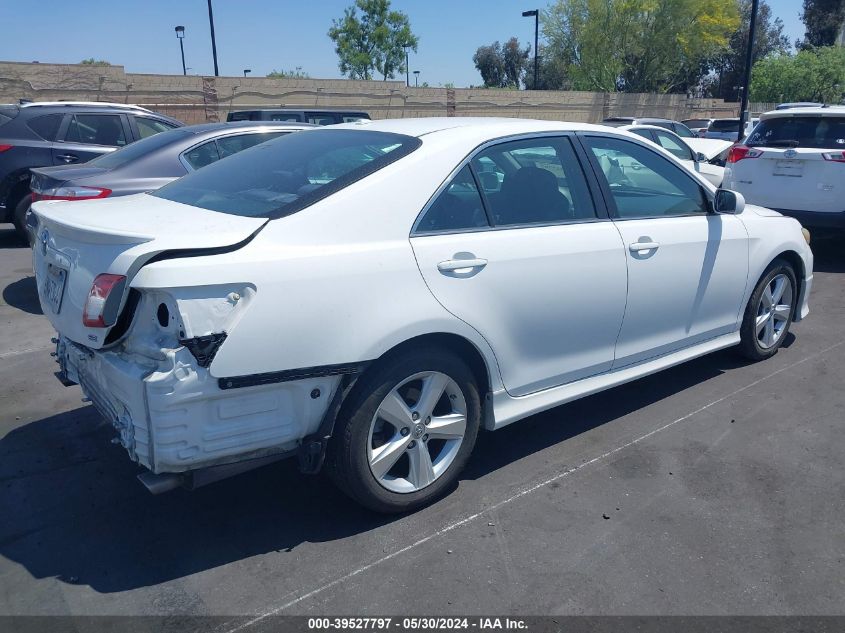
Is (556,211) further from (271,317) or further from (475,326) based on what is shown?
(271,317)

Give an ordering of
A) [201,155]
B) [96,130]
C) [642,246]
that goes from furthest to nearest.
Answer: [96,130] < [201,155] < [642,246]

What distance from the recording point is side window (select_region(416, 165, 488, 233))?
3.39 meters

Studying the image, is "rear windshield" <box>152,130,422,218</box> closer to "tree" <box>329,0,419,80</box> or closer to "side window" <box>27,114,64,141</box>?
"side window" <box>27,114,64,141</box>

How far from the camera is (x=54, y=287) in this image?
3.36 meters

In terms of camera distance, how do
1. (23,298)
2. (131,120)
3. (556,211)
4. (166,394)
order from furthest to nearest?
(131,120)
(23,298)
(556,211)
(166,394)

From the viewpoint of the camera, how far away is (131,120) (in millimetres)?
9984

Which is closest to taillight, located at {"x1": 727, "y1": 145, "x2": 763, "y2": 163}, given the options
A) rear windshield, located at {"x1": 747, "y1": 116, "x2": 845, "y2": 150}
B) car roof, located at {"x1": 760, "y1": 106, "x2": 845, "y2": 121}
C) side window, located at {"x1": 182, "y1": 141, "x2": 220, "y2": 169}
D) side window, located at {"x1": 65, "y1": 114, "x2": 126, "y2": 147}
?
rear windshield, located at {"x1": 747, "y1": 116, "x2": 845, "y2": 150}

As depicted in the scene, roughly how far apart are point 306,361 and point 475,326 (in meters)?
0.86

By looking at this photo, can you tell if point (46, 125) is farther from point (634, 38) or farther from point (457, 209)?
point (634, 38)

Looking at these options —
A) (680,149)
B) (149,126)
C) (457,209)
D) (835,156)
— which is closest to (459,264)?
(457,209)

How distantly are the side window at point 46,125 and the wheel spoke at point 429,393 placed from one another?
26.3 ft

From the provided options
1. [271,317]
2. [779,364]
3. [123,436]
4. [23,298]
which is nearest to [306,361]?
[271,317]

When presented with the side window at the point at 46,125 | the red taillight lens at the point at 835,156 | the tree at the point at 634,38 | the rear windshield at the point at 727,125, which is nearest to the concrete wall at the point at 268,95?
the tree at the point at 634,38

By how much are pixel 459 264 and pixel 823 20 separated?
61381mm
